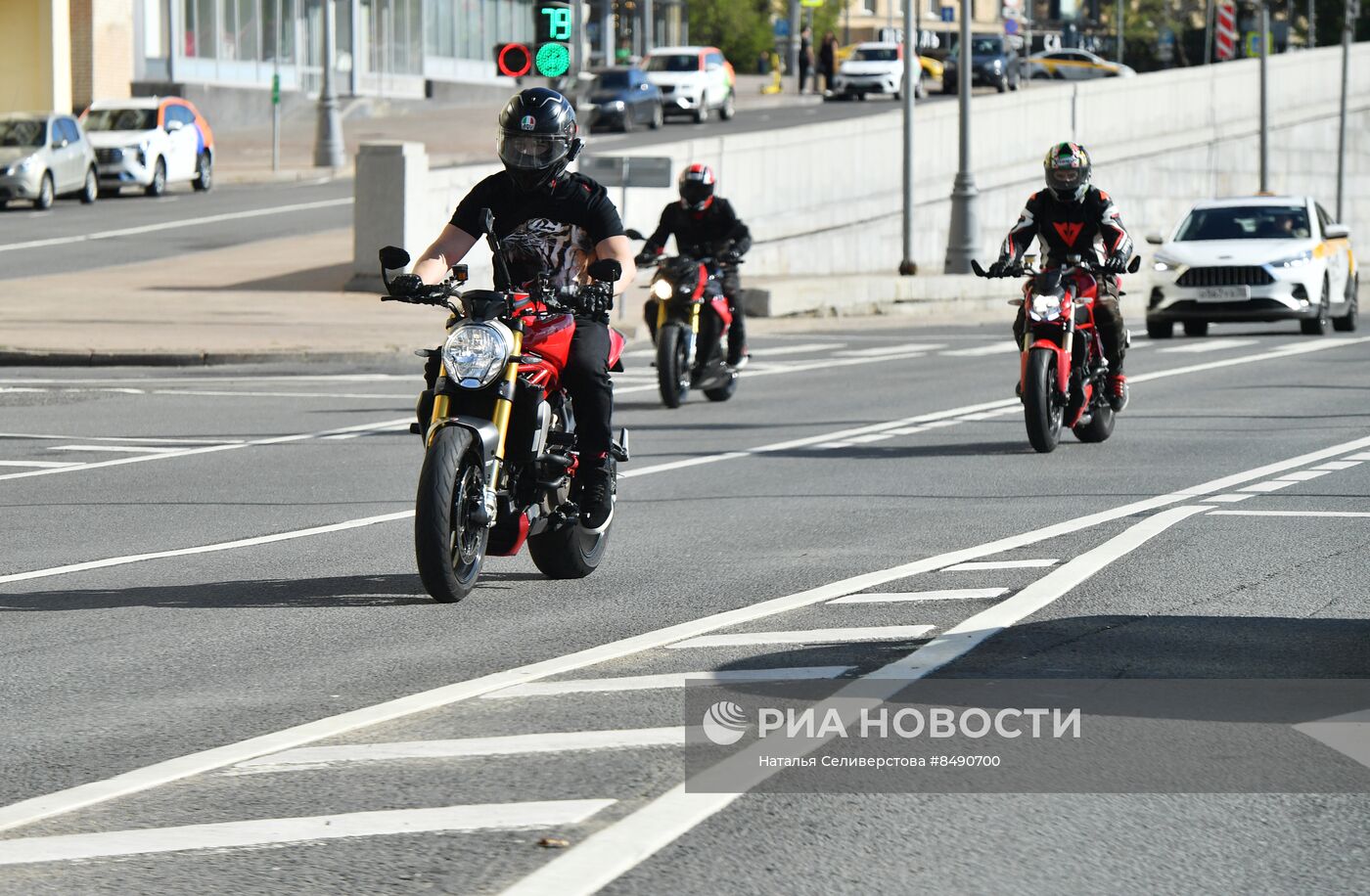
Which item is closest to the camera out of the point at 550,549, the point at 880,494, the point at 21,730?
the point at 21,730

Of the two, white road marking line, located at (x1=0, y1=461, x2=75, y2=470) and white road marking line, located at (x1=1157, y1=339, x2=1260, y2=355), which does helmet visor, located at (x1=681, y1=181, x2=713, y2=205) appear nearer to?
white road marking line, located at (x1=0, y1=461, x2=75, y2=470)

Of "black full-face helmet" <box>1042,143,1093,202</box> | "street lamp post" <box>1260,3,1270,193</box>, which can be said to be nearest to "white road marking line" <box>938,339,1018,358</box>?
"black full-face helmet" <box>1042,143,1093,202</box>

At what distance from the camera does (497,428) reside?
858 centimetres

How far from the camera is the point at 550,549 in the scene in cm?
938

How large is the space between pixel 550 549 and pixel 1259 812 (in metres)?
4.25

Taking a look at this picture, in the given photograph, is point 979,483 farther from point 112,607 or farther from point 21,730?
point 21,730

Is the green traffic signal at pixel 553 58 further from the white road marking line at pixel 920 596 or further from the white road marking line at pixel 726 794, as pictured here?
the white road marking line at pixel 920 596

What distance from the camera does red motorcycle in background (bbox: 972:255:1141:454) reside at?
1432cm

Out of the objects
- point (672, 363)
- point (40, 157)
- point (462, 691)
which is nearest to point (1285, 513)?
point (462, 691)

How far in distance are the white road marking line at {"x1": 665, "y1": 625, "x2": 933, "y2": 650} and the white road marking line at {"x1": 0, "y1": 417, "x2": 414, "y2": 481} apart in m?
6.80

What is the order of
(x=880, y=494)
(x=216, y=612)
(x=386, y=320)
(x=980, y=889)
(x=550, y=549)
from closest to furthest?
(x=980, y=889) < (x=216, y=612) < (x=550, y=549) < (x=880, y=494) < (x=386, y=320)

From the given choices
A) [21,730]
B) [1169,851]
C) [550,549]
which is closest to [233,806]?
[21,730]

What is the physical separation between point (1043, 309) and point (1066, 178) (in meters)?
0.93

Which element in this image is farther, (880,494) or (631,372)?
(631,372)
